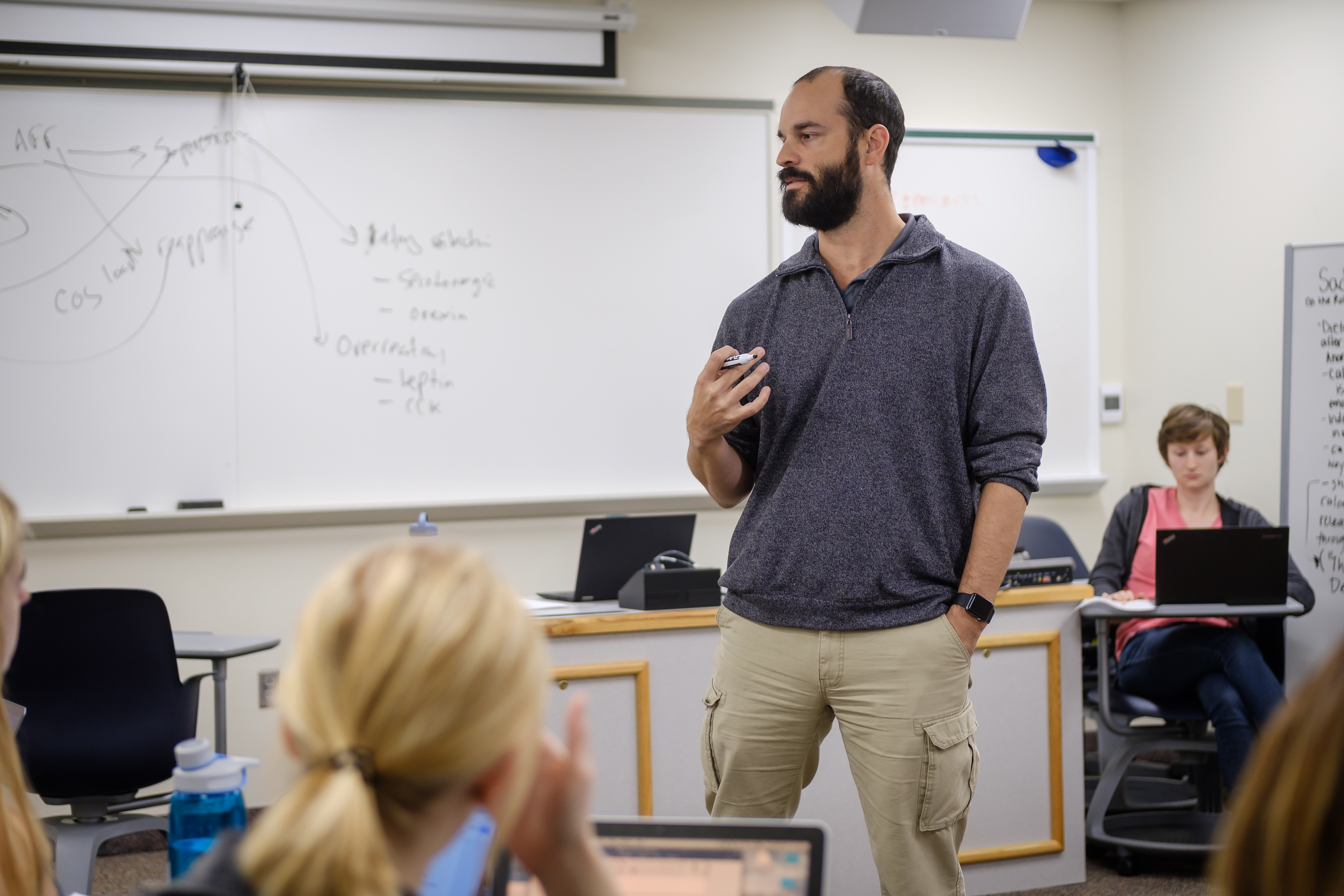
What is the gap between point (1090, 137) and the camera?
14.2 ft

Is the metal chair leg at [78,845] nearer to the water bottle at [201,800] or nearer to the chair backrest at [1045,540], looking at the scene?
the water bottle at [201,800]

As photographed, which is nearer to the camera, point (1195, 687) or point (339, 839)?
point (339, 839)


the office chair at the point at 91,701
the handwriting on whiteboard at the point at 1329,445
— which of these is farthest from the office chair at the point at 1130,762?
the office chair at the point at 91,701

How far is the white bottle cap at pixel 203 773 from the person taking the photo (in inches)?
39.2

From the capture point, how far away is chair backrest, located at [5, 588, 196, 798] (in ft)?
8.58

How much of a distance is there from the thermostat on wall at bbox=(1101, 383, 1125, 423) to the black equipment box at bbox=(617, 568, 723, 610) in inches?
87.9

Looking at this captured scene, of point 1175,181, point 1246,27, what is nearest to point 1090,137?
point 1175,181

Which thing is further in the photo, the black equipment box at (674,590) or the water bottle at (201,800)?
the black equipment box at (674,590)

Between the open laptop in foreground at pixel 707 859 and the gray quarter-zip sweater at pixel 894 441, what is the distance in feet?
2.51

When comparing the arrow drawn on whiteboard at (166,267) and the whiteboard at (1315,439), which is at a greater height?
the arrow drawn on whiteboard at (166,267)

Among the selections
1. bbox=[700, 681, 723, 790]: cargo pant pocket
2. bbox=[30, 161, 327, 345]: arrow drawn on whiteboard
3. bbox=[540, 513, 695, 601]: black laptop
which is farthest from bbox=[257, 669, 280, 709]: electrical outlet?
bbox=[700, 681, 723, 790]: cargo pant pocket

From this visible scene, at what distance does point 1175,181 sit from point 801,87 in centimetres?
284

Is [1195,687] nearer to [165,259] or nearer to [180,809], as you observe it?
[180,809]

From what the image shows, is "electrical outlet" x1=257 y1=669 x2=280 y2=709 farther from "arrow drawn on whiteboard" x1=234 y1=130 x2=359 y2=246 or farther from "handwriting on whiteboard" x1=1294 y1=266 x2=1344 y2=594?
"handwriting on whiteboard" x1=1294 y1=266 x2=1344 y2=594
